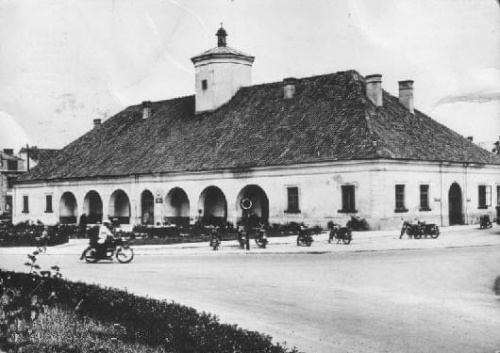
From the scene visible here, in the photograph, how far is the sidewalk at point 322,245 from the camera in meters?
28.3

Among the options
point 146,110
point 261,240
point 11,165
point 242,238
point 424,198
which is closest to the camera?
point 261,240

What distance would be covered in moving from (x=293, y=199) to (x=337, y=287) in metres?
24.6

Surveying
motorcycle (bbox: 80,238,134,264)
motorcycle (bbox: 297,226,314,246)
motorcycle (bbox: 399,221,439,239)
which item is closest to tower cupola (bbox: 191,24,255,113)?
motorcycle (bbox: 399,221,439,239)

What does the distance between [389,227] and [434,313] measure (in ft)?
84.2

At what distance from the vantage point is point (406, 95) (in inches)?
1747

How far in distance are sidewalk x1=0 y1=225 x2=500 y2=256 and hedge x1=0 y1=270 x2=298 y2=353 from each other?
1236 cm

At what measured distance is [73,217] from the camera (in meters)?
55.1

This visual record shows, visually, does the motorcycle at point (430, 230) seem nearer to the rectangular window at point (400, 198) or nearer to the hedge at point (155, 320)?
the rectangular window at point (400, 198)

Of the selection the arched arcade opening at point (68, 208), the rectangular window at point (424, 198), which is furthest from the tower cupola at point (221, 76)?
the rectangular window at point (424, 198)

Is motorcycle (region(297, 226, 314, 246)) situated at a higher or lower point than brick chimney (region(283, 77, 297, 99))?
lower

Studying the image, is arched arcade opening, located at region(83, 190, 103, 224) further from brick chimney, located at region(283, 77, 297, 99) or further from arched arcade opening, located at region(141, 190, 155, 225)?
brick chimney, located at region(283, 77, 297, 99)

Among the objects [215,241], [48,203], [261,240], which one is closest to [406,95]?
[261,240]

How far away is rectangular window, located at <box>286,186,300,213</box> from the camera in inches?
1628

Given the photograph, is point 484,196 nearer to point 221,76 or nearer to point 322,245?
point 322,245
